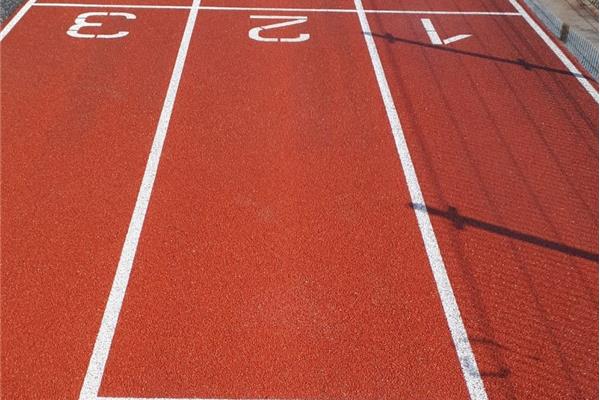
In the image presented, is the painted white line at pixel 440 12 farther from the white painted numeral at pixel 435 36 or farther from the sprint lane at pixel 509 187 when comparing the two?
the white painted numeral at pixel 435 36

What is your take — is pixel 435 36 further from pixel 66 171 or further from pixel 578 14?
pixel 66 171

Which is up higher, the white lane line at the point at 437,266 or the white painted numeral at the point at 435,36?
the white painted numeral at the point at 435,36

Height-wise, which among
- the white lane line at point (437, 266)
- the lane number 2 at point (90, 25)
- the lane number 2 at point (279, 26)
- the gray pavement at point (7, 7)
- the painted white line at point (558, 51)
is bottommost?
the white lane line at point (437, 266)

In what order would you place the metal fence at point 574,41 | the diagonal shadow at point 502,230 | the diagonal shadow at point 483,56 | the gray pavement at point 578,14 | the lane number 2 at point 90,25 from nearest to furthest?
1. the diagonal shadow at point 502,230
2. the diagonal shadow at point 483,56
3. the metal fence at point 574,41
4. the lane number 2 at point 90,25
5. the gray pavement at point 578,14

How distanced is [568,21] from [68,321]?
12398 millimetres

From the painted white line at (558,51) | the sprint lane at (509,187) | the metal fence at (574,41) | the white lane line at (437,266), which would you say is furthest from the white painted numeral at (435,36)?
the white lane line at (437,266)

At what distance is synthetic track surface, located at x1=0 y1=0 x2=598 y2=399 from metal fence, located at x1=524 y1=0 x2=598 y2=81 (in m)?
0.45

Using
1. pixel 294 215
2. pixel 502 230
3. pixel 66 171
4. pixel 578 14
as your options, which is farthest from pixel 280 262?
pixel 578 14

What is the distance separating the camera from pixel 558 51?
11984 millimetres

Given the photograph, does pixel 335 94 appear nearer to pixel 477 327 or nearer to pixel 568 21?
pixel 477 327

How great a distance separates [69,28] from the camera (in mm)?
12039

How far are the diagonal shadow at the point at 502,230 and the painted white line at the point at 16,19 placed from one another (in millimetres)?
9158

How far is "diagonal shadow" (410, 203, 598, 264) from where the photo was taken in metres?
7.16

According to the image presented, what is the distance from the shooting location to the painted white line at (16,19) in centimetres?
1180
